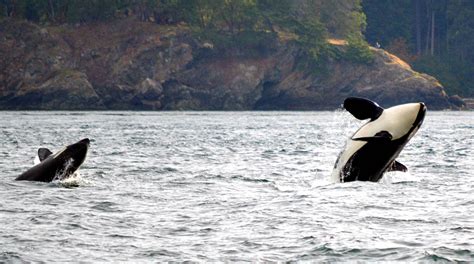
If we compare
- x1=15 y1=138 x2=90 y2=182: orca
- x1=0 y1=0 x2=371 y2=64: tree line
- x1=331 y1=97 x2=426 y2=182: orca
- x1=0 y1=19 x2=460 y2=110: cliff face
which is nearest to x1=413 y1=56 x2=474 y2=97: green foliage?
x1=0 y1=19 x2=460 y2=110: cliff face

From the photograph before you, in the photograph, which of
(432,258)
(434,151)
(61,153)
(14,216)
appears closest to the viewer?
(432,258)

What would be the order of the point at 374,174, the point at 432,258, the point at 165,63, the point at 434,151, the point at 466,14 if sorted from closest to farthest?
the point at 432,258 → the point at 374,174 → the point at 434,151 → the point at 165,63 → the point at 466,14

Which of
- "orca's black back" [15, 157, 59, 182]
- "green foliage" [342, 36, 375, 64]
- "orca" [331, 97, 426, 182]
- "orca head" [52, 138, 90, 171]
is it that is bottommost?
"orca's black back" [15, 157, 59, 182]

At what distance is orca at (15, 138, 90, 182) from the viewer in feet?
82.1

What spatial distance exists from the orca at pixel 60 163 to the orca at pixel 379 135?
671 centimetres

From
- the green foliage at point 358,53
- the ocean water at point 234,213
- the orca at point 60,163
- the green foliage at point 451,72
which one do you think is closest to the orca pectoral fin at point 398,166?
the ocean water at point 234,213

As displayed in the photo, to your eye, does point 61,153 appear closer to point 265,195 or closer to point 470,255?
point 265,195

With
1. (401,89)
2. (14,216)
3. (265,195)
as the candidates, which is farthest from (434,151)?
(401,89)

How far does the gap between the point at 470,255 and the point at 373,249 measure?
160cm

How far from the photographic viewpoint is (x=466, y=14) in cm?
14862

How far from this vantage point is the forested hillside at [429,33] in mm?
143050

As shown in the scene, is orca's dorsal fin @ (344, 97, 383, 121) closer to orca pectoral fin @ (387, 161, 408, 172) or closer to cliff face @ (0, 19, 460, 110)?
orca pectoral fin @ (387, 161, 408, 172)

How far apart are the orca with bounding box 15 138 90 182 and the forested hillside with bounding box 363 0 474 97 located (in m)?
117

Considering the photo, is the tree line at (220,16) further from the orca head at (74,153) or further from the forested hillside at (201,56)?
the orca head at (74,153)
